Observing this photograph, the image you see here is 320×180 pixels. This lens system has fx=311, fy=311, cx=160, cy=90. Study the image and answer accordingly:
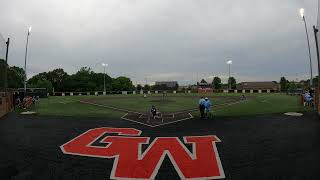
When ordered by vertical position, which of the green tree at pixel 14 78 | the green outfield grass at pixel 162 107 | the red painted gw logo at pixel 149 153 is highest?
the green tree at pixel 14 78

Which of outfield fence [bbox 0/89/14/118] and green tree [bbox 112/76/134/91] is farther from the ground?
green tree [bbox 112/76/134/91]

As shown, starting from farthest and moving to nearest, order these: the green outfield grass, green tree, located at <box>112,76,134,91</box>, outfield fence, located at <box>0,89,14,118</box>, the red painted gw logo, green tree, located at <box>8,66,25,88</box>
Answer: green tree, located at <box>112,76,134,91</box>, green tree, located at <box>8,66,25,88</box>, the green outfield grass, outfield fence, located at <box>0,89,14,118</box>, the red painted gw logo

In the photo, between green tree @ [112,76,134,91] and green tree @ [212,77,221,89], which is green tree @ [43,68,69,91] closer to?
green tree @ [112,76,134,91]

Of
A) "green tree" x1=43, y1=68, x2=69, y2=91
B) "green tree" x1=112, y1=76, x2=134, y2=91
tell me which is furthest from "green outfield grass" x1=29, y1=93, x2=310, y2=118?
"green tree" x1=112, y1=76, x2=134, y2=91

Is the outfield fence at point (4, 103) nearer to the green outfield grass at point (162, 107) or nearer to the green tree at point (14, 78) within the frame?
the green outfield grass at point (162, 107)

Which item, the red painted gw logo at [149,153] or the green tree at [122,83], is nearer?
the red painted gw logo at [149,153]

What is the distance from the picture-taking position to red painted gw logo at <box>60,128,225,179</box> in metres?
11.9

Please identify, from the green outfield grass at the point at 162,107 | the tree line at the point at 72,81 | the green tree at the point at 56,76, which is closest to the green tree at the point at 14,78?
the tree line at the point at 72,81

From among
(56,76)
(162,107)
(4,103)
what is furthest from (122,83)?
(4,103)

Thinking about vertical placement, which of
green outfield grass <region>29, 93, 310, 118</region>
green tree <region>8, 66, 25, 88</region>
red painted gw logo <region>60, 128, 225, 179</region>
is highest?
green tree <region>8, 66, 25, 88</region>

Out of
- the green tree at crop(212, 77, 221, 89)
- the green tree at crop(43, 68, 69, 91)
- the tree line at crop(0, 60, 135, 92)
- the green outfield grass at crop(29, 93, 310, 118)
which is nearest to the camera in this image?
the green outfield grass at crop(29, 93, 310, 118)

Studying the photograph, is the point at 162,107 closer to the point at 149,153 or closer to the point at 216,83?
the point at 149,153

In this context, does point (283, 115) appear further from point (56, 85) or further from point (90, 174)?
point (56, 85)

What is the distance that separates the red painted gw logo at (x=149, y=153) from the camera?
38.9ft
